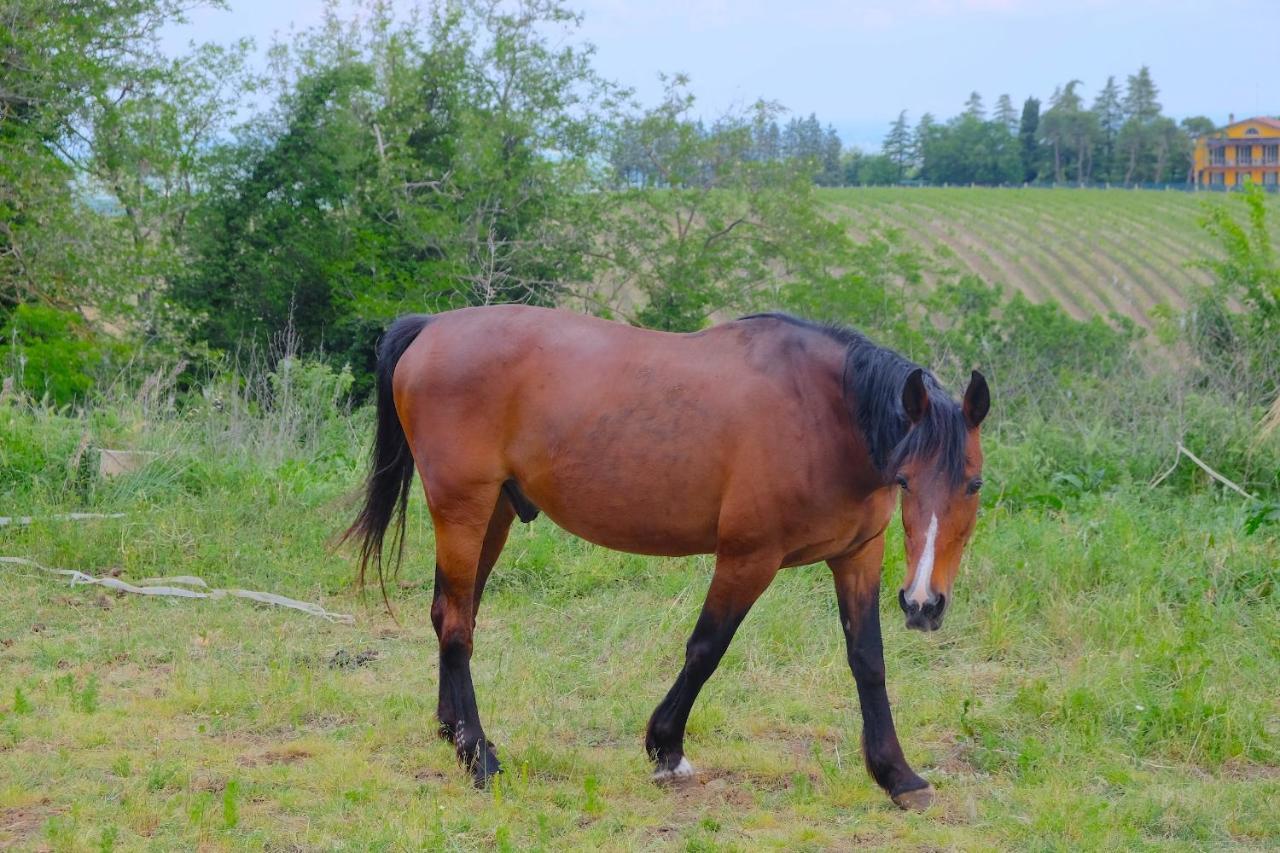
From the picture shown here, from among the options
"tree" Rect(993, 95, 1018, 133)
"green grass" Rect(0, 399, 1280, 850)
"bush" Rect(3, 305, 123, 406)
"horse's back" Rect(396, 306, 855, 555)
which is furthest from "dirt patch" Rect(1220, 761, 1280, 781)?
"tree" Rect(993, 95, 1018, 133)

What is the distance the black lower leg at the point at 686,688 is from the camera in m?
4.15

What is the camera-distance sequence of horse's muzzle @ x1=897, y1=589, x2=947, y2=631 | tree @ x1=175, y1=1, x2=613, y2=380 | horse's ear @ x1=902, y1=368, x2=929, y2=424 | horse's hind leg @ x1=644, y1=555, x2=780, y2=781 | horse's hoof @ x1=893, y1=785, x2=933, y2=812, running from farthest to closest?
tree @ x1=175, y1=1, x2=613, y2=380 < horse's hind leg @ x1=644, y1=555, x2=780, y2=781 < horse's hoof @ x1=893, y1=785, x2=933, y2=812 < horse's ear @ x1=902, y1=368, x2=929, y2=424 < horse's muzzle @ x1=897, y1=589, x2=947, y2=631

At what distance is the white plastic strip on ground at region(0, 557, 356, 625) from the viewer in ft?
20.2

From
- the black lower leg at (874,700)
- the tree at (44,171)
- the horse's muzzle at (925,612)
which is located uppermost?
the tree at (44,171)

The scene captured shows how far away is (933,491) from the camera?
3650 mm

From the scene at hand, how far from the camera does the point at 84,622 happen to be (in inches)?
235

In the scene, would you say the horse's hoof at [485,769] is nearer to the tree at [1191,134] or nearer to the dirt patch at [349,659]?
the dirt patch at [349,659]

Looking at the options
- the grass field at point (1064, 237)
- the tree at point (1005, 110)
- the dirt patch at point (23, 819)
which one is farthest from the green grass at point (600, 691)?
the tree at point (1005, 110)

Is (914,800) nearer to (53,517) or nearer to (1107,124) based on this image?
(53,517)

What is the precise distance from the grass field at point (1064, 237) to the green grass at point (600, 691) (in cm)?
4055

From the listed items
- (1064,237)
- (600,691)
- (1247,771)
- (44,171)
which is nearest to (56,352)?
(44,171)

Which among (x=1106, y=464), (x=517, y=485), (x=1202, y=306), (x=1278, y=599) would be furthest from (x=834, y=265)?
(x=517, y=485)

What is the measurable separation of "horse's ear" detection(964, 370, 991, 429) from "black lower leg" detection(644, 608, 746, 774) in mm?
1021

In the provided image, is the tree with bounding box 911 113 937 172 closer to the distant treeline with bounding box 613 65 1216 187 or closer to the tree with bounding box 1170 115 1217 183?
the distant treeline with bounding box 613 65 1216 187
